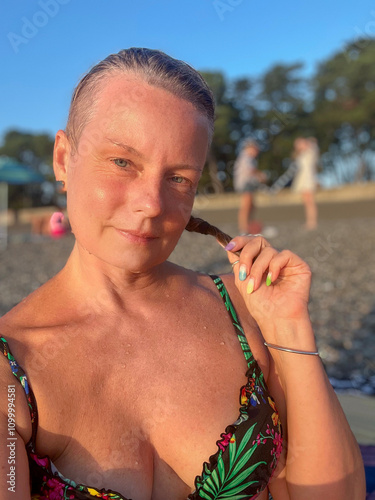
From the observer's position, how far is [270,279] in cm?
184

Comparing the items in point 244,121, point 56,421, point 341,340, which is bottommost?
point 341,340

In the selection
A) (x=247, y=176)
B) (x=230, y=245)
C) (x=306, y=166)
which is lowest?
(x=230, y=245)

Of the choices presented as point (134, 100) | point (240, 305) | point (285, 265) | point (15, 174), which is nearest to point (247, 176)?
point (15, 174)

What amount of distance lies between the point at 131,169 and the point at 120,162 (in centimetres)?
4

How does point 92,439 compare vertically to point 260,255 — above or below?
below

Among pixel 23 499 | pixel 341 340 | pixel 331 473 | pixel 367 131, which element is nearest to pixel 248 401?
pixel 331 473

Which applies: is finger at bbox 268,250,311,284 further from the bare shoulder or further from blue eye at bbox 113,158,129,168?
blue eye at bbox 113,158,129,168

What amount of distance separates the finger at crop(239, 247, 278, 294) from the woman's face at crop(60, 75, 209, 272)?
0.32 m

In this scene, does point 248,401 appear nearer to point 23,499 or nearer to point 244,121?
point 23,499

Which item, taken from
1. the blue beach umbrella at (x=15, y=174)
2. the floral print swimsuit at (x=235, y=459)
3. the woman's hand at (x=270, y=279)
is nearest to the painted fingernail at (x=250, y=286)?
the woman's hand at (x=270, y=279)

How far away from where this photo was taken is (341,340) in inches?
257

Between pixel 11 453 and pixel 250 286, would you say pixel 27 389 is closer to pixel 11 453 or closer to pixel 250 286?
pixel 11 453

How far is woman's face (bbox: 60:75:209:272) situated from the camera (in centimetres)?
163

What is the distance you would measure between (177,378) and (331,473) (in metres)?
0.59
